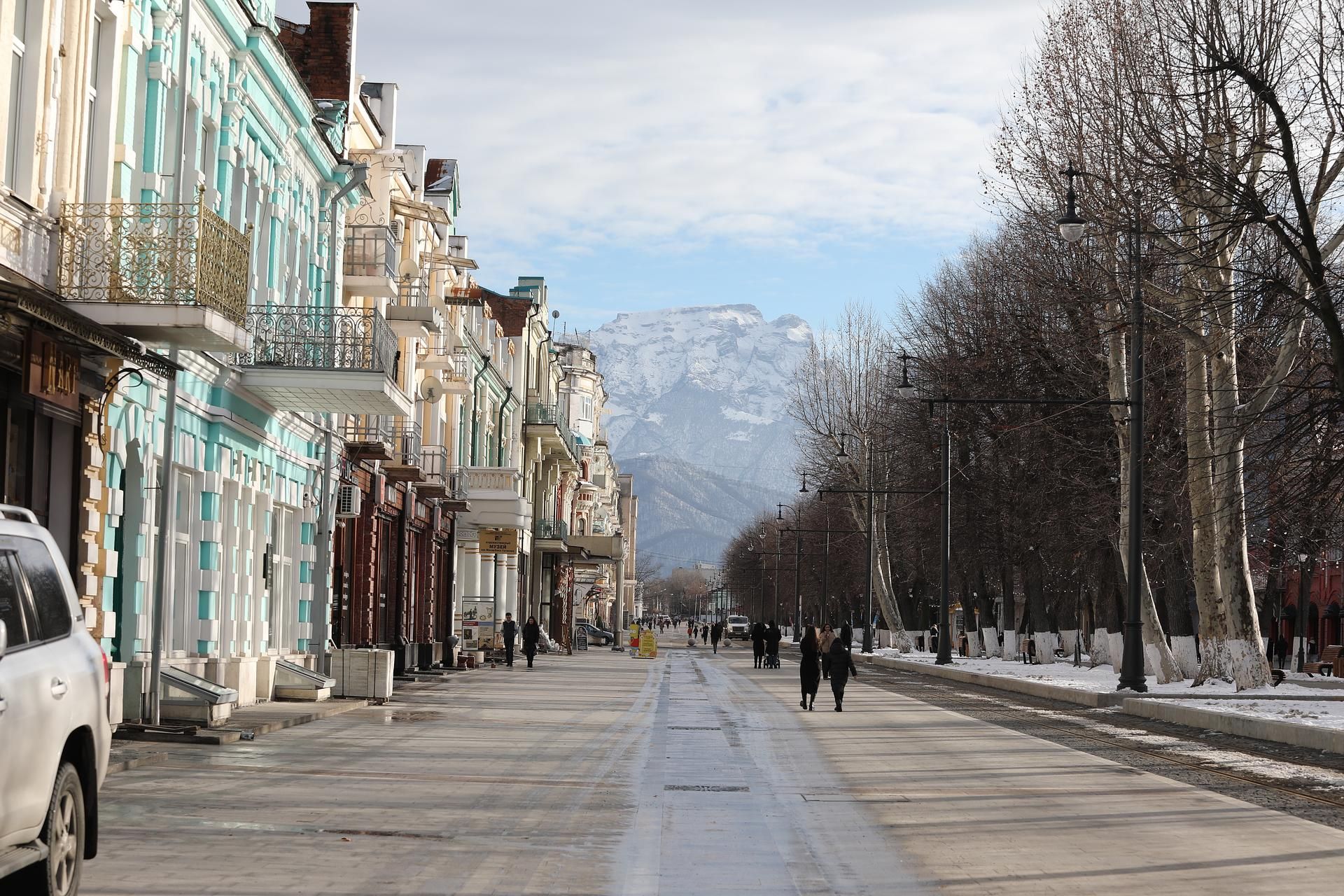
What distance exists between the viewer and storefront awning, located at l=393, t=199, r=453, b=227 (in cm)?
4038

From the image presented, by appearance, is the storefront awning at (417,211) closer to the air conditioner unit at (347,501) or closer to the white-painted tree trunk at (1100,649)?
the air conditioner unit at (347,501)

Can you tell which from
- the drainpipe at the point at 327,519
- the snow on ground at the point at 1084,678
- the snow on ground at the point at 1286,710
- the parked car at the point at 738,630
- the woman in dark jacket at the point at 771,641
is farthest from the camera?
the parked car at the point at 738,630

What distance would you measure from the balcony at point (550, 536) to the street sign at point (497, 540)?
18.0 m

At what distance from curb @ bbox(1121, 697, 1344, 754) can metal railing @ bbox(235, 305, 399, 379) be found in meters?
13.5

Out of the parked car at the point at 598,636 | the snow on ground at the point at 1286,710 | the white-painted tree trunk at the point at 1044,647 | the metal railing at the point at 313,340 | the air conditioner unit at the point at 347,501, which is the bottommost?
the parked car at the point at 598,636

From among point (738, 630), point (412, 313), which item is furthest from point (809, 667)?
point (738, 630)

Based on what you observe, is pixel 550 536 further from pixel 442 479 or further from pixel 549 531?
pixel 442 479

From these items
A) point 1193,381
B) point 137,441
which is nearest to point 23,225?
point 137,441

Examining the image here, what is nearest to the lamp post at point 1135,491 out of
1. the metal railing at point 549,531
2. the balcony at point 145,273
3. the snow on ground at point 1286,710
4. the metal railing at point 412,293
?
the snow on ground at point 1286,710

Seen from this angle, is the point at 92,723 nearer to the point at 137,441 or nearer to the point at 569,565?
the point at 137,441

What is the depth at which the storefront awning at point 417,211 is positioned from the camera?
4038 cm

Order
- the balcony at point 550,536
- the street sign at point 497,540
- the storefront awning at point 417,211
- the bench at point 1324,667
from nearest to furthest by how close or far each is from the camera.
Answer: the storefront awning at point 417,211, the bench at point 1324,667, the street sign at point 497,540, the balcony at point 550,536

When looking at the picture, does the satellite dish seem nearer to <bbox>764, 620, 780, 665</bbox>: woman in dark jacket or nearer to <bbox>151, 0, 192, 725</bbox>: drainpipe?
<bbox>764, 620, 780, 665</bbox>: woman in dark jacket

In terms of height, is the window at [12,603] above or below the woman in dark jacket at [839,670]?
above
